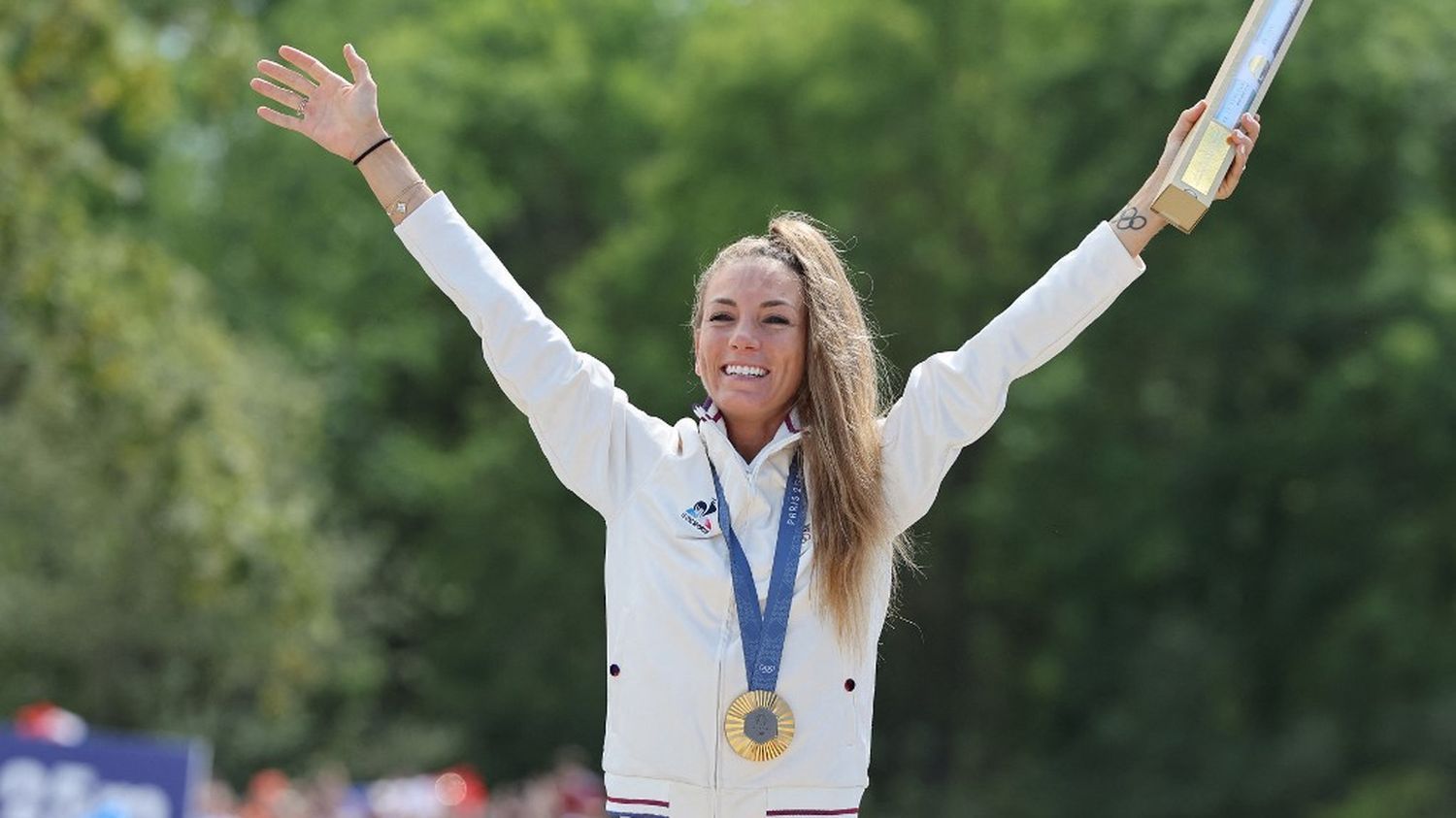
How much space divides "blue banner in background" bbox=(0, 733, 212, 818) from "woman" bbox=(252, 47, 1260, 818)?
9509 mm

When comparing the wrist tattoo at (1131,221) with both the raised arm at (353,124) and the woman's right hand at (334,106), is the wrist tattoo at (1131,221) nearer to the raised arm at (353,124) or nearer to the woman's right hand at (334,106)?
the raised arm at (353,124)

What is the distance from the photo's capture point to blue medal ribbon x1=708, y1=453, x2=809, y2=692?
13.7ft

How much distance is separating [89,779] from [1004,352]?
10025 mm

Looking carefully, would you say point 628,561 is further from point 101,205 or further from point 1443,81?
point 101,205

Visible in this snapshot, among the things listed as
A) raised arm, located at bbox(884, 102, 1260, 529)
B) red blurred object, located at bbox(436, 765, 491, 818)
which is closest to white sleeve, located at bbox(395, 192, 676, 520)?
raised arm, located at bbox(884, 102, 1260, 529)

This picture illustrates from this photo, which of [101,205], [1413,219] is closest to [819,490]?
[1413,219]

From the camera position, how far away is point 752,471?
435 cm

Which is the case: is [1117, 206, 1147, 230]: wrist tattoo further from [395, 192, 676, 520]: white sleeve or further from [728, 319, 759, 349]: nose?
[395, 192, 676, 520]: white sleeve

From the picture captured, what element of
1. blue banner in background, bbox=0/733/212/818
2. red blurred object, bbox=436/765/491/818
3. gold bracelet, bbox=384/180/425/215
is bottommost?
gold bracelet, bbox=384/180/425/215

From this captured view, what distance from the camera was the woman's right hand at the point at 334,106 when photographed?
4.46 metres

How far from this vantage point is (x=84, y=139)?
54.0 ft

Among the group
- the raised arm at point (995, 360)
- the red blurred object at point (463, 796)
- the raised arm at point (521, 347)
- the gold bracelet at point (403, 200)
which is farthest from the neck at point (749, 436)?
the red blurred object at point (463, 796)

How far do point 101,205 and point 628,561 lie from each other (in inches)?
1289

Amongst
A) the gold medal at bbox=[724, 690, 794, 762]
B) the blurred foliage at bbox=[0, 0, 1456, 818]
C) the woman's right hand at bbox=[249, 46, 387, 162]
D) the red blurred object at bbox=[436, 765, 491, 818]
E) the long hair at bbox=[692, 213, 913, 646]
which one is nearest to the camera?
the gold medal at bbox=[724, 690, 794, 762]
